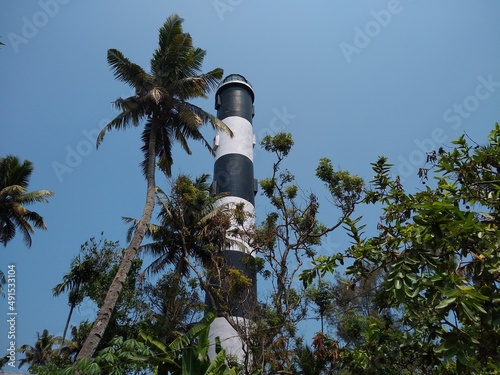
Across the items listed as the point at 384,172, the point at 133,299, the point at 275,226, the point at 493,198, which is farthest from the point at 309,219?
the point at 133,299

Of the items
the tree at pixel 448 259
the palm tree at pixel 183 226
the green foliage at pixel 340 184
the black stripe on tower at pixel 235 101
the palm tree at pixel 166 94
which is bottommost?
the tree at pixel 448 259

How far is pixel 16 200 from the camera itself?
19797 millimetres

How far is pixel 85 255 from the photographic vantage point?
49.1 ft

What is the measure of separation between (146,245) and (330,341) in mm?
11101

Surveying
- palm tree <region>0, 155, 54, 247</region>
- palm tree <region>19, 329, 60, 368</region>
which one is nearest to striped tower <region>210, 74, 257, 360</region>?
palm tree <region>0, 155, 54, 247</region>

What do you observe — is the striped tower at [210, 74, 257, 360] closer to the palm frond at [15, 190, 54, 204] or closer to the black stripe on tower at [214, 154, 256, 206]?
the black stripe on tower at [214, 154, 256, 206]

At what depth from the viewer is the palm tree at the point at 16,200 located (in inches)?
774

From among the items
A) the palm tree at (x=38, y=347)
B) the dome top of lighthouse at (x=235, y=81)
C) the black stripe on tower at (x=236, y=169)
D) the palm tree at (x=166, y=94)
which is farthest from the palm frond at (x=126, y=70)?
Result: the palm tree at (x=38, y=347)

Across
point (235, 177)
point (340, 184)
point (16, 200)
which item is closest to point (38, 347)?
point (16, 200)

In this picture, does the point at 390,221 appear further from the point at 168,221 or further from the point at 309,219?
the point at 168,221

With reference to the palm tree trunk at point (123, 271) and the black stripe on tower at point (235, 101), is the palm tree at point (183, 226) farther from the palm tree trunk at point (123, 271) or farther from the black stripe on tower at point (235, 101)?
the black stripe on tower at point (235, 101)

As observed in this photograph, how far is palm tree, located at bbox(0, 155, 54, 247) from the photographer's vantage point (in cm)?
1967

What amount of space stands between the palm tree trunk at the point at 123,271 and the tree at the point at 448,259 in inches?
257

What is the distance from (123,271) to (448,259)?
337 inches
